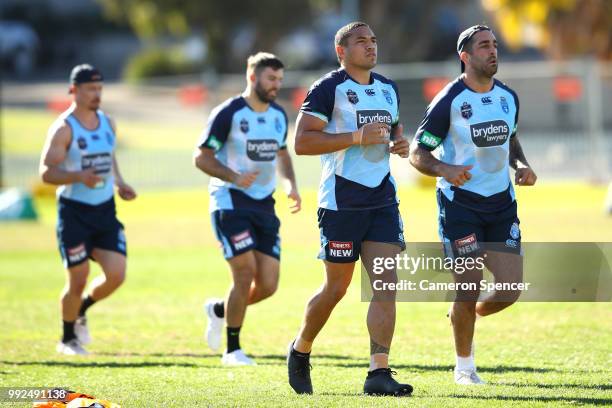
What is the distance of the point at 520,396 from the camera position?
7.71 metres

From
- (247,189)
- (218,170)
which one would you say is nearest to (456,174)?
(218,170)

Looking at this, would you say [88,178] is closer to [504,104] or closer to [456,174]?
[456,174]

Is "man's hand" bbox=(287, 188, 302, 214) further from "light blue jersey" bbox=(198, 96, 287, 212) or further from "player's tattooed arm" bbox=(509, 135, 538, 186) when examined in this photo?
"player's tattooed arm" bbox=(509, 135, 538, 186)

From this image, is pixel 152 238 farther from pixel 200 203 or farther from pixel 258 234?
pixel 258 234

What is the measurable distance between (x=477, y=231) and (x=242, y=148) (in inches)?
103

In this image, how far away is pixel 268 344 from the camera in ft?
35.8

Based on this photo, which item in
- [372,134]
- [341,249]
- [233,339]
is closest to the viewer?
[372,134]

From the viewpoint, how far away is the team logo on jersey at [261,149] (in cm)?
1021

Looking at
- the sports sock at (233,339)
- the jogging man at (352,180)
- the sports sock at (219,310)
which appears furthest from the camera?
the sports sock at (219,310)

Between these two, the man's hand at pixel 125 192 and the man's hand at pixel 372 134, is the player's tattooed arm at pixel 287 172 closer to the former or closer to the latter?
the man's hand at pixel 125 192

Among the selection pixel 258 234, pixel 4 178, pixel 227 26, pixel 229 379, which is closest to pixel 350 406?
pixel 229 379

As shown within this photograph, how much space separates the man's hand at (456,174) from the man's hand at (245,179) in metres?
1.94

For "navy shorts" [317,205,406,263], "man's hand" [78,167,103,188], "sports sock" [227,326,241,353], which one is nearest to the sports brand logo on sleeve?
"sports sock" [227,326,241,353]

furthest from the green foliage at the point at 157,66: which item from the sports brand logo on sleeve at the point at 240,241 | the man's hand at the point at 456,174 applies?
the man's hand at the point at 456,174
